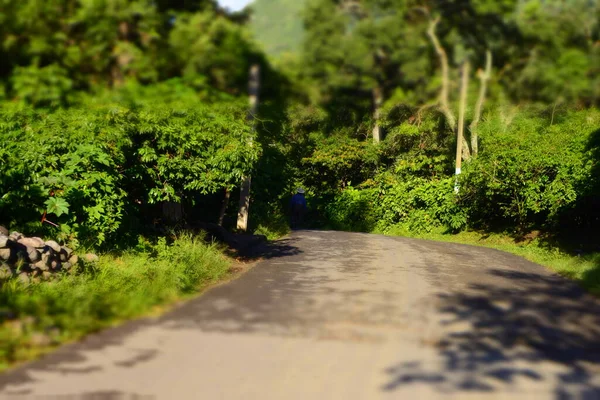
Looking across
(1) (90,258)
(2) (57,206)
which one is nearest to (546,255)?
(1) (90,258)

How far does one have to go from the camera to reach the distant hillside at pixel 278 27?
4461 mm

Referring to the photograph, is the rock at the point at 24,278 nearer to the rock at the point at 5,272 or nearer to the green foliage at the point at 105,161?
the rock at the point at 5,272

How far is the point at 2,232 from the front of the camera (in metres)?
7.97

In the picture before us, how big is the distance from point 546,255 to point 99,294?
39.0 feet

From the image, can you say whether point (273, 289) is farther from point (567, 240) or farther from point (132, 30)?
point (567, 240)

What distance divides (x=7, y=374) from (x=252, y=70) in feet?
9.59

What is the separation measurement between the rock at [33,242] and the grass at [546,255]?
7.76m

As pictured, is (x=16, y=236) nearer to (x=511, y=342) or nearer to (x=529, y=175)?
(x=511, y=342)

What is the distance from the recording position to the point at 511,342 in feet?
18.8

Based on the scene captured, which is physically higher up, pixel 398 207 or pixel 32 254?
pixel 398 207

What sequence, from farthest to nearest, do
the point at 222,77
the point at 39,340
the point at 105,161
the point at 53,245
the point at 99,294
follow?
1. the point at 105,161
2. the point at 53,245
3. the point at 99,294
4. the point at 39,340
5. the point at 222,77

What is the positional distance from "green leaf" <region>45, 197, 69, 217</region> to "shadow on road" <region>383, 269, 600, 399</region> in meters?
5.32

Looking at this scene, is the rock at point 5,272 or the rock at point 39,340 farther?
the rock at point 5,272

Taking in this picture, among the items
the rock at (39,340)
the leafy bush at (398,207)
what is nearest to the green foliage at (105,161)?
the rock at (39,340)
